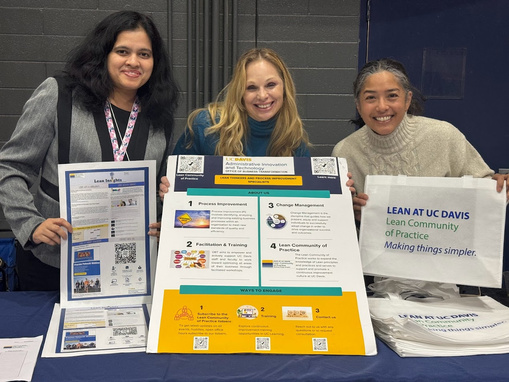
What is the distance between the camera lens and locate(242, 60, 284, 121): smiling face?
1923mm

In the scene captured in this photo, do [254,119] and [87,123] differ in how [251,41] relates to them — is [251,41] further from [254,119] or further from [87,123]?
[87,123]

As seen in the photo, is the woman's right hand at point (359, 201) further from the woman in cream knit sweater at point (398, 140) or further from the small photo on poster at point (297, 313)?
the small photo on poster at point (297, 313)

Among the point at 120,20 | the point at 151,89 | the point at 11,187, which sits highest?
the point at 120,20

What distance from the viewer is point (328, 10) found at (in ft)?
10.5

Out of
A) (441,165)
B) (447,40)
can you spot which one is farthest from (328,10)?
(441,165)

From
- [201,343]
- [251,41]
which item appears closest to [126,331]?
[201,343]

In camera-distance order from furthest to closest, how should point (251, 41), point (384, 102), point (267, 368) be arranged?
point (251, 41) → point (384, 102) → point (267, 368)

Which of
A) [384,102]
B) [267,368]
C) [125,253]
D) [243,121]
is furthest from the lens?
[243,121]

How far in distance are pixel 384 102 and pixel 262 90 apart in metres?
0.49

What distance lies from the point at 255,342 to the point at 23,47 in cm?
273

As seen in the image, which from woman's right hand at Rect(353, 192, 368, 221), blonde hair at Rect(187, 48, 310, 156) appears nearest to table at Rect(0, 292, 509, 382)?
woman's right hand at Rect(353, 192, 368, 221)

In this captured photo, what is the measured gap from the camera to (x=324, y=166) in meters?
1.59

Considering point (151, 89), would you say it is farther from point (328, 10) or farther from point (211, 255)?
point (328, 10)

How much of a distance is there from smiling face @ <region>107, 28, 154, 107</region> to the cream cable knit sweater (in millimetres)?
901
